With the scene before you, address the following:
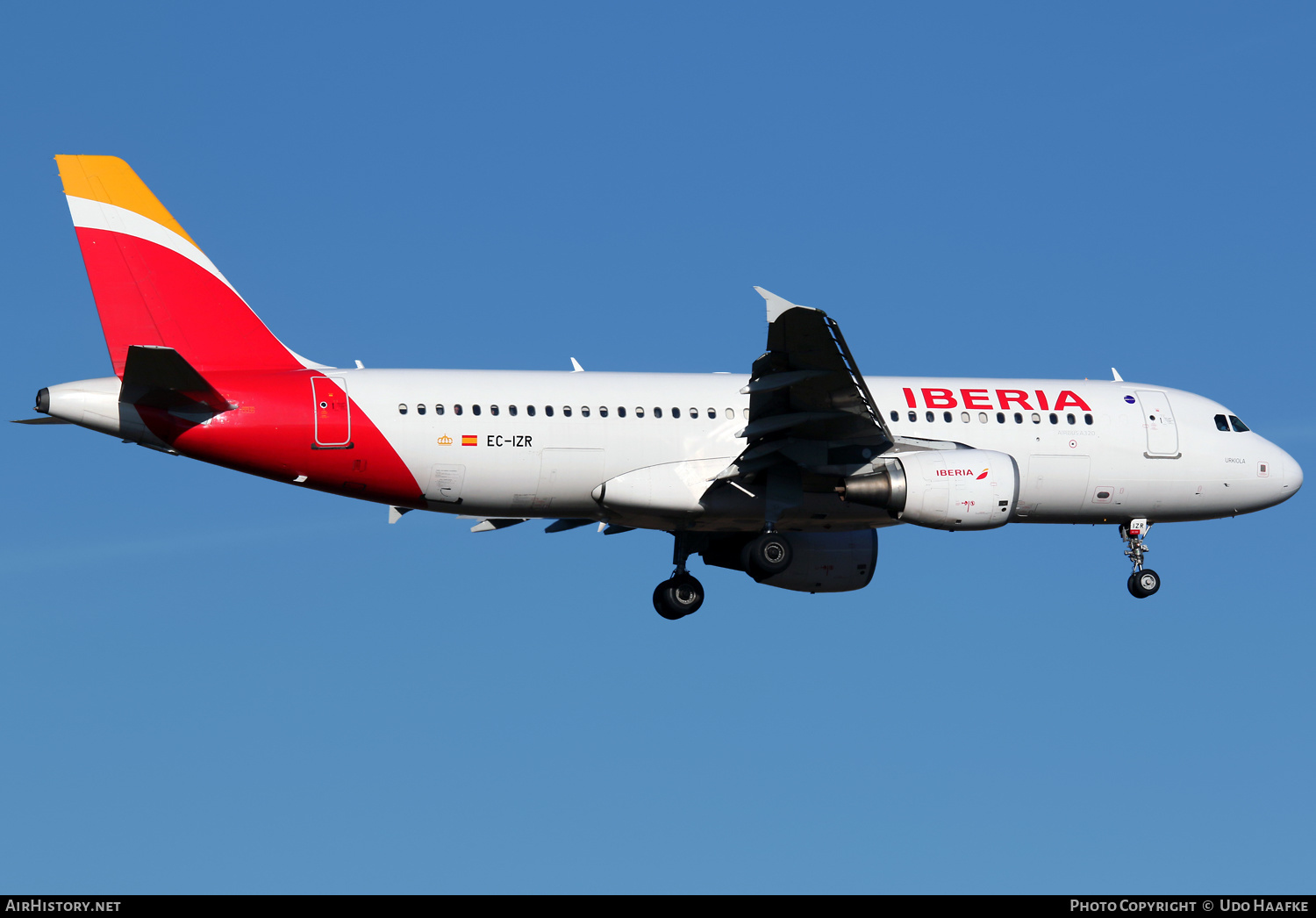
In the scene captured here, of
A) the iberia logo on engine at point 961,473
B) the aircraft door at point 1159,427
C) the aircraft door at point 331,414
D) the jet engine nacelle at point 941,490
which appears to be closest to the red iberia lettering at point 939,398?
the jet engine nacelle at point 941,490

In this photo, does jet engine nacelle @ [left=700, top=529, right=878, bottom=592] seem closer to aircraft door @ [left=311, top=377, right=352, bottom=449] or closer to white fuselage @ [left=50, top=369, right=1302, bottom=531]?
white fuselage @ [left=50, top=369, right=1302, bottom=531]

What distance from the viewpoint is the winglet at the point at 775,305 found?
23844 millimetres

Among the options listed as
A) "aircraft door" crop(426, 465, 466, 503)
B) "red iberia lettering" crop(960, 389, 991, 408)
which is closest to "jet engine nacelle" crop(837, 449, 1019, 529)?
"red iberia lettering" crop(960, 389, 991, 408)

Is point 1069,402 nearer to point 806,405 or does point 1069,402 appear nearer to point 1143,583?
point 1143,583

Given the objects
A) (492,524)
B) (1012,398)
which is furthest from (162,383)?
(1012,398)

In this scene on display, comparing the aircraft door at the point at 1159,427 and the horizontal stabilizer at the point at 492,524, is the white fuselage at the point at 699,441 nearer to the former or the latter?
the aircraft door at the point at 1159,427

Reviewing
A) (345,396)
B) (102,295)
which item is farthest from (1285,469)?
(102,295)

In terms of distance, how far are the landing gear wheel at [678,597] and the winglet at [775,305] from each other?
317 inches

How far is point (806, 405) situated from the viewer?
26.4 m

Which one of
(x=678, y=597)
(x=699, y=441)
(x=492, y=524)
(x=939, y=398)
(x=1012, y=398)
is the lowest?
(x=678, y=597)

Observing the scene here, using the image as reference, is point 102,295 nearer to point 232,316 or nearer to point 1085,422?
point 232,316

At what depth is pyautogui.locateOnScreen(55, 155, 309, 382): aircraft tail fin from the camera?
26.0 metres

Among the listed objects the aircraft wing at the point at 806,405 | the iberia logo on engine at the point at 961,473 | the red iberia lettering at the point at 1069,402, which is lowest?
the iberia logo on engine at the point at 961,473

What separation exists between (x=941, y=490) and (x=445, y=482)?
8495mm
